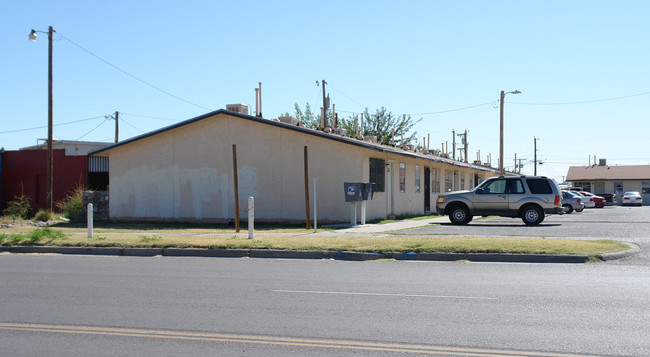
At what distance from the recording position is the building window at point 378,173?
24.5m

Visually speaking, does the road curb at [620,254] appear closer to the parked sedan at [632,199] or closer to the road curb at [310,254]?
the road curb at [310,254]

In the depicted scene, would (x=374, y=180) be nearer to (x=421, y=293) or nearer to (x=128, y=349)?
(x=421, y=293)

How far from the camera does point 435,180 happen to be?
112 ft

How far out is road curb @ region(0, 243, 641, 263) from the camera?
12.8 metres

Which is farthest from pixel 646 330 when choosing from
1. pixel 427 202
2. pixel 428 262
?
pixel 427 202

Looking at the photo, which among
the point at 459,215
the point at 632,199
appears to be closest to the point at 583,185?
the point at 632,199

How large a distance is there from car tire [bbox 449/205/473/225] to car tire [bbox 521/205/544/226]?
80.1 inches

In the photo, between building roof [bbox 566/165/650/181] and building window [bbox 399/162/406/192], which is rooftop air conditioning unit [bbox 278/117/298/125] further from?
building roof [bbox 566/165/650/181]

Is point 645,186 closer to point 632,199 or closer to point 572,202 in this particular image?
point 632,199

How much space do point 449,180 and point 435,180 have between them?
341 centimetres

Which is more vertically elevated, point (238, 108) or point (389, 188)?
point (238, 108)

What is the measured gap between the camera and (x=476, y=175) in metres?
45.5

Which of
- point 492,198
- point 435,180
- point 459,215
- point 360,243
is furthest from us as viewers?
point 435,180

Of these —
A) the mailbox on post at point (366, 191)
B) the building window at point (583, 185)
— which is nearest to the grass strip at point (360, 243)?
the mailbox on post at point (366, 191)
